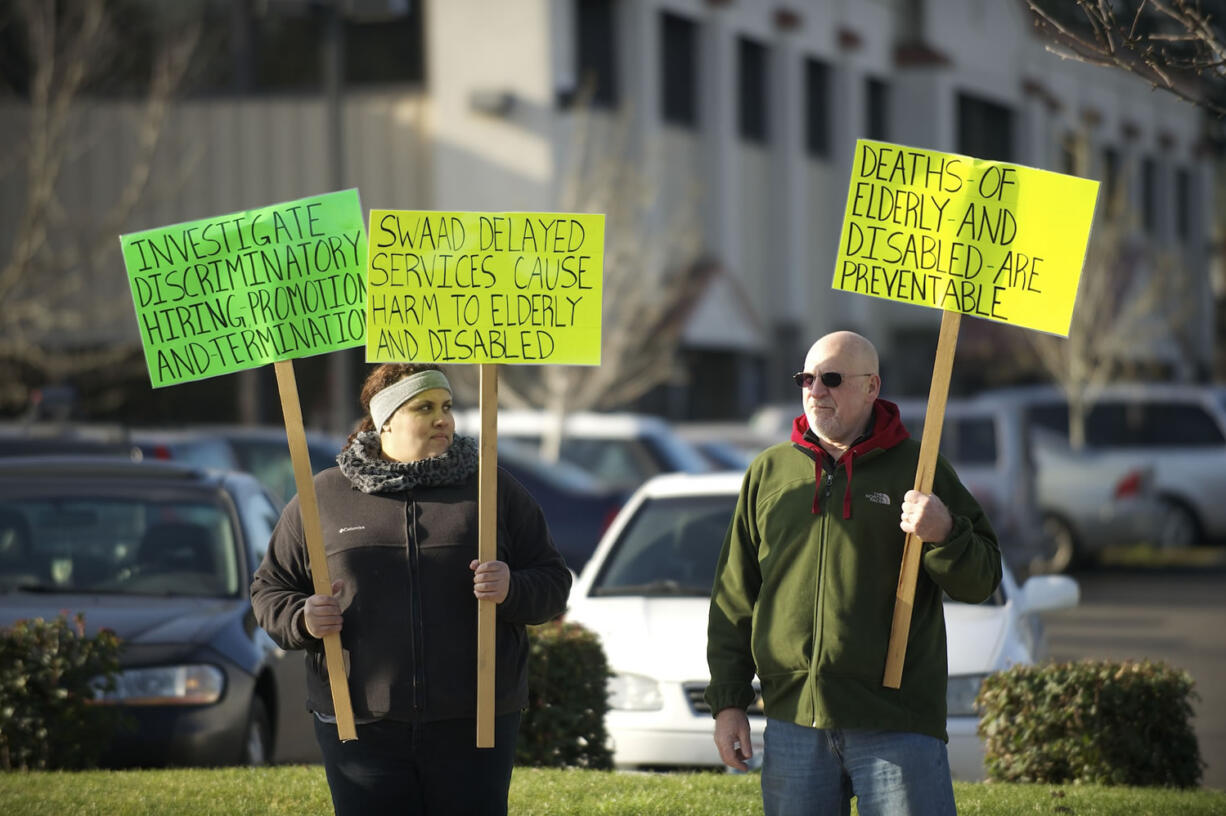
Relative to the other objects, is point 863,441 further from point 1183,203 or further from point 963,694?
point 1183,203

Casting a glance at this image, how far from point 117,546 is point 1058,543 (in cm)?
1385

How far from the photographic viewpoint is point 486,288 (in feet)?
17.1

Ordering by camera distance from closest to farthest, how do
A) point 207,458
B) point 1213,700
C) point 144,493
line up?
point 144,493, point 1213,700, point 207,458

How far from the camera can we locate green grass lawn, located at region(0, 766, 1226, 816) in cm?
620

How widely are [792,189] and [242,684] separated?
85.9ft

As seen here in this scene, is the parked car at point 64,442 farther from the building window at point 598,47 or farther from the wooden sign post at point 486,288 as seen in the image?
the building window at point 598,47

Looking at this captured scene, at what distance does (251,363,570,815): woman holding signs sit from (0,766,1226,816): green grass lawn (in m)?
1.65

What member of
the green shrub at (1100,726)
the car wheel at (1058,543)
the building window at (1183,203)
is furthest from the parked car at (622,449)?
the building window at (1183,203)

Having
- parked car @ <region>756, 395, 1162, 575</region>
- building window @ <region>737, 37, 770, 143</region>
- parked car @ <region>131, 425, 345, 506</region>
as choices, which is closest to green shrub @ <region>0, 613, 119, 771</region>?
parked car @ <region>131, 425, 345, 506</region>

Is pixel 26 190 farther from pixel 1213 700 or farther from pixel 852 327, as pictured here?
pixel 1213 700

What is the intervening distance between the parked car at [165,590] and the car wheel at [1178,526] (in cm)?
1425

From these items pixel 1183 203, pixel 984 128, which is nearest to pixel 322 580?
pixel 984 128

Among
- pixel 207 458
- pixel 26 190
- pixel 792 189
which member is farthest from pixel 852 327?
pixel 207 458

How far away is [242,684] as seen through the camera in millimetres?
7730
